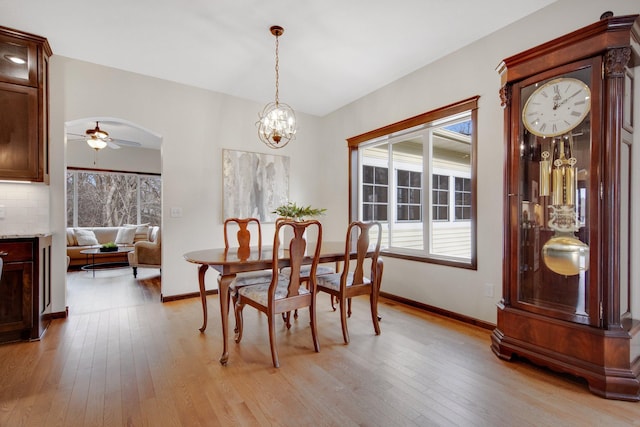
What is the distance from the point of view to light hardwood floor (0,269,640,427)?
1.62m

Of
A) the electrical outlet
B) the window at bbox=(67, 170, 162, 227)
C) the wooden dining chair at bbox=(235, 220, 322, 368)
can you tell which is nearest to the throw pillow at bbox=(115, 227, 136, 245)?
the window at bbox=(67, 170, 162, 227)

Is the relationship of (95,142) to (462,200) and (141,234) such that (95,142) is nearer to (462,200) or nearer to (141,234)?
(141,234)

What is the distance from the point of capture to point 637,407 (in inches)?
66.4

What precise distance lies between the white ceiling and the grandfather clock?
0.84 m

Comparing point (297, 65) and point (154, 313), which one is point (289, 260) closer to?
point (154, 313)

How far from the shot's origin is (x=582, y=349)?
6.18 feet

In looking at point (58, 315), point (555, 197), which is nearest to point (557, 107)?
point (555, 197)

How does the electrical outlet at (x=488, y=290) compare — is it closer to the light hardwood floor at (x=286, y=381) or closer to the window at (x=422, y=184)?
the window at (x=422, y=184)

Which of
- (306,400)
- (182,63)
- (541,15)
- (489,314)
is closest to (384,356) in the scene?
(306,400)

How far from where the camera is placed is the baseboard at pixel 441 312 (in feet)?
9.40

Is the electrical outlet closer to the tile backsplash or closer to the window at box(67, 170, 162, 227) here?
Result: the tile backsplash

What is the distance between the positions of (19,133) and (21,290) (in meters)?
1.41

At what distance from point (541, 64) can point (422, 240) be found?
2.06 metres

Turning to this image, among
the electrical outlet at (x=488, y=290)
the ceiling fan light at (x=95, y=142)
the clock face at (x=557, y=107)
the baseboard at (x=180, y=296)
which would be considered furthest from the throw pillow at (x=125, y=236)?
the clock face at (x=557, y=107)
